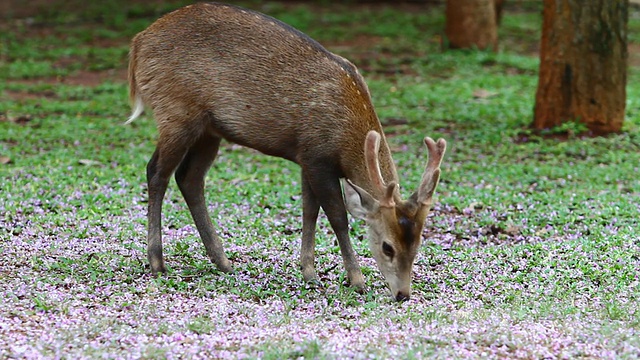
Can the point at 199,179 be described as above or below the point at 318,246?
above

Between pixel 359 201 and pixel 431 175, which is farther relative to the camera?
pixel 359 201

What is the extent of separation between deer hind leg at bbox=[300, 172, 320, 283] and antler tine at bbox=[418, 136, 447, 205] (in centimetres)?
104

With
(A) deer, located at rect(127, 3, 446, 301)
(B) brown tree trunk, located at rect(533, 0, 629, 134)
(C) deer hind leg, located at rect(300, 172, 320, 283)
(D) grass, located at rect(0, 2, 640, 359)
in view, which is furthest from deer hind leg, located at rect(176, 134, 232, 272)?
(B) brown tree trunk, located at rect(533, 0, 629, 134)

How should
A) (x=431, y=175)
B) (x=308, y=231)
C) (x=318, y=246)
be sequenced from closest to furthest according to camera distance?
(x=431, y=175)
(x=308, y=231)
(x=318, y=246)

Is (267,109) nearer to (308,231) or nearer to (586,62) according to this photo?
(308,231)

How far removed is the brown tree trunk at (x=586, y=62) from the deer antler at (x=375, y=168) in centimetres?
580

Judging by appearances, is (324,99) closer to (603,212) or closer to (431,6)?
Answer: (603,212)

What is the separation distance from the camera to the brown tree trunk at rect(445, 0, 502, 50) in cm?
1622

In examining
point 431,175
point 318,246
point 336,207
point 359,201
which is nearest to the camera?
point 431,175

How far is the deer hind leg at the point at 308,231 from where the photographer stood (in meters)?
6.47

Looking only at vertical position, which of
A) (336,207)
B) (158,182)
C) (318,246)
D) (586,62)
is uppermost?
(158,182)

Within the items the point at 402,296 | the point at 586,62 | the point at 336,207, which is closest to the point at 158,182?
the point at 336,207

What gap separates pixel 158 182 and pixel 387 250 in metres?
1.66

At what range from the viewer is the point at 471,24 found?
16.3m
